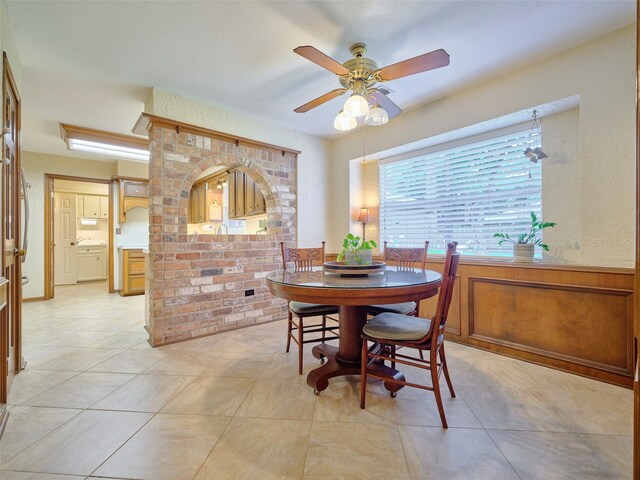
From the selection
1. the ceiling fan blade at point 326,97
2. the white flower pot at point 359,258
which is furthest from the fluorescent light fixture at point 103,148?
the white flower pot at point 359,258

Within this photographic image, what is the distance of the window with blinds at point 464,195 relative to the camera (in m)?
2.88

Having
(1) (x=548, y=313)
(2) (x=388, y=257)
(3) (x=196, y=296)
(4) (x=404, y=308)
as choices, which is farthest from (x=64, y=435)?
(1) (x=548, y=313)

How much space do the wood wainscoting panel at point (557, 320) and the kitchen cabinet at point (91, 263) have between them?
27.4 feet

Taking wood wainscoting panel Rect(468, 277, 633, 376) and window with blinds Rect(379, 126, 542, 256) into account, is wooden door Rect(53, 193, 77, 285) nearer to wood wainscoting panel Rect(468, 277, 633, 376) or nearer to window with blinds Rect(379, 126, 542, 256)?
window with blinds Rect(379, 126, 542, 256)

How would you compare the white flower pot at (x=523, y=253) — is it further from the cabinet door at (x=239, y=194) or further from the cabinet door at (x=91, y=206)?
the cabinet door at (x=91, y=206)

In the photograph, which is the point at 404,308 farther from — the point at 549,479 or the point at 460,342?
the point at 549,479

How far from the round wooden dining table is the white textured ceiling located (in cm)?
173

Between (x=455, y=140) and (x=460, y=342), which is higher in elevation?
(x=455, y=140)

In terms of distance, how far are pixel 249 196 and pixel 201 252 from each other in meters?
1.58

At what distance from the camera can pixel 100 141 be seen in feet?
13.4

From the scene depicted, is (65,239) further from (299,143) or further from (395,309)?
(395,309)

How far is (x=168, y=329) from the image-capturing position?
289cm

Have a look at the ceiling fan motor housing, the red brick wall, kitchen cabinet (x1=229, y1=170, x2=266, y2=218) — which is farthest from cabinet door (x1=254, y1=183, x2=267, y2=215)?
the ceiling fan motor housing

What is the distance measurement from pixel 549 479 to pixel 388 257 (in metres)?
1.87
